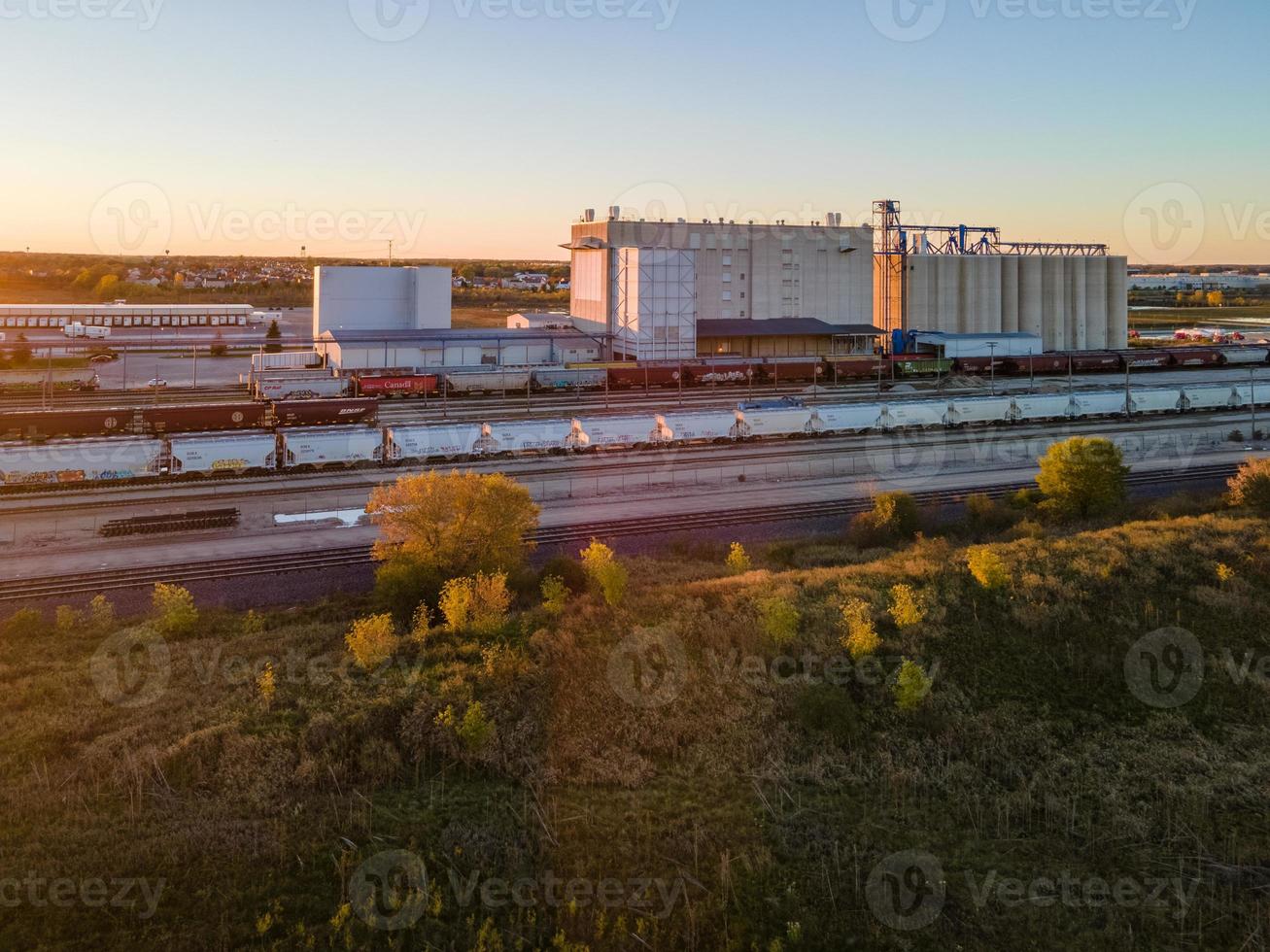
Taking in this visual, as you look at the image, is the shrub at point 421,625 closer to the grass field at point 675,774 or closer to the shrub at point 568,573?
the grass field at point 675,774

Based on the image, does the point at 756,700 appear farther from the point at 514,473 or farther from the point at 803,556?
the point at 514,473

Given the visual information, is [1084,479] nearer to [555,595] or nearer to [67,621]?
[555,595]

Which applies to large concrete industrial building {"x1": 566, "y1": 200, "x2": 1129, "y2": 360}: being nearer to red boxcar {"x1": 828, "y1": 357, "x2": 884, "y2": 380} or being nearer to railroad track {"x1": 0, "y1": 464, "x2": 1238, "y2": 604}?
red boxcar {"x1": 828, "y1": 357, "x2": 884, "y2": 380}

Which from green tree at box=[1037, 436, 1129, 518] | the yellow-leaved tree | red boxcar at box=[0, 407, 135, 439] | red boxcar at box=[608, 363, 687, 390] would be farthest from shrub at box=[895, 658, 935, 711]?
red boxcar at box=[608, 363, 687, 390]

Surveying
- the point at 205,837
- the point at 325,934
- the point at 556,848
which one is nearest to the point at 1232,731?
the point at 556,848

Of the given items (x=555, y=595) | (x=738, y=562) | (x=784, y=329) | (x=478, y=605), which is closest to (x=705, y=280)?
(x=784, y=329)

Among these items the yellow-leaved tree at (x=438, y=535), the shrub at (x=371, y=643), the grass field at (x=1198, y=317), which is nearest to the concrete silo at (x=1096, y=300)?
the grass field at (x=1198, y=317)
